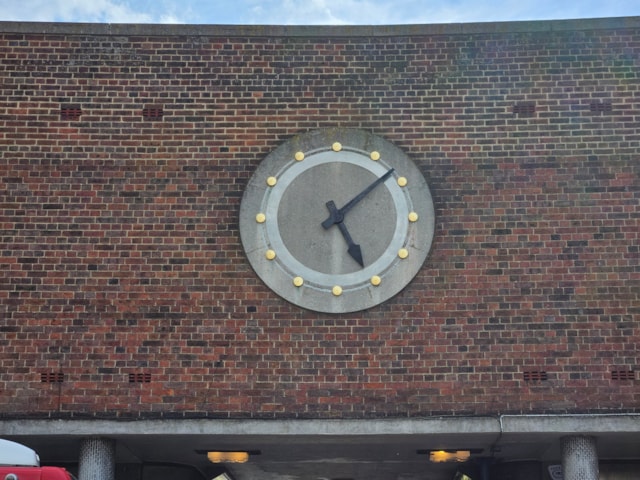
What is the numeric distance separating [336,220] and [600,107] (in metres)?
4.43

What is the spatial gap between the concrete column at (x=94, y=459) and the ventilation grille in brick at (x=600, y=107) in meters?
8.78

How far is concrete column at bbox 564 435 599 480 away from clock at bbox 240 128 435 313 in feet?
11.0

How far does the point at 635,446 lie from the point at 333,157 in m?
6.40

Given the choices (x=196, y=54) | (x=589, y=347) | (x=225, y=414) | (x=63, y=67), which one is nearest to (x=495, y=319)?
(x=589, y=347)

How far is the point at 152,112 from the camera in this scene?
60.1ft

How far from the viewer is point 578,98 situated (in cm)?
1833

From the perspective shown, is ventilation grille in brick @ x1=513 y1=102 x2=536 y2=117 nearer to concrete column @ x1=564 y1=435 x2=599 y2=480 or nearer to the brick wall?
the brick wall

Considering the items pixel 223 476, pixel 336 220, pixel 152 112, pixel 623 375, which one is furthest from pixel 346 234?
pixel 223 476

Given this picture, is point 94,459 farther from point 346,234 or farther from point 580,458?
point 580,458

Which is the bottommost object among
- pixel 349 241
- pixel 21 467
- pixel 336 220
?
pixel 21 467

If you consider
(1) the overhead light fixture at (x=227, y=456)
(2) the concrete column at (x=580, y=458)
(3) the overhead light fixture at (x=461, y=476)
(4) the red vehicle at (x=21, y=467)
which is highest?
(3) the overhead light fixture at (x=461, y=476)

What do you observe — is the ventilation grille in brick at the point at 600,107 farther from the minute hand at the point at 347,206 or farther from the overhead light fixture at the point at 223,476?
the overhead light fixture at the point at 223,476

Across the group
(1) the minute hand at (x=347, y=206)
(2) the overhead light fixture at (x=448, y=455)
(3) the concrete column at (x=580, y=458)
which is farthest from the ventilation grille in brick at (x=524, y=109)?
(2) the overhead light fixture at (x=448, y=455)

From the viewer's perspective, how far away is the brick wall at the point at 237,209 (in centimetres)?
1719
